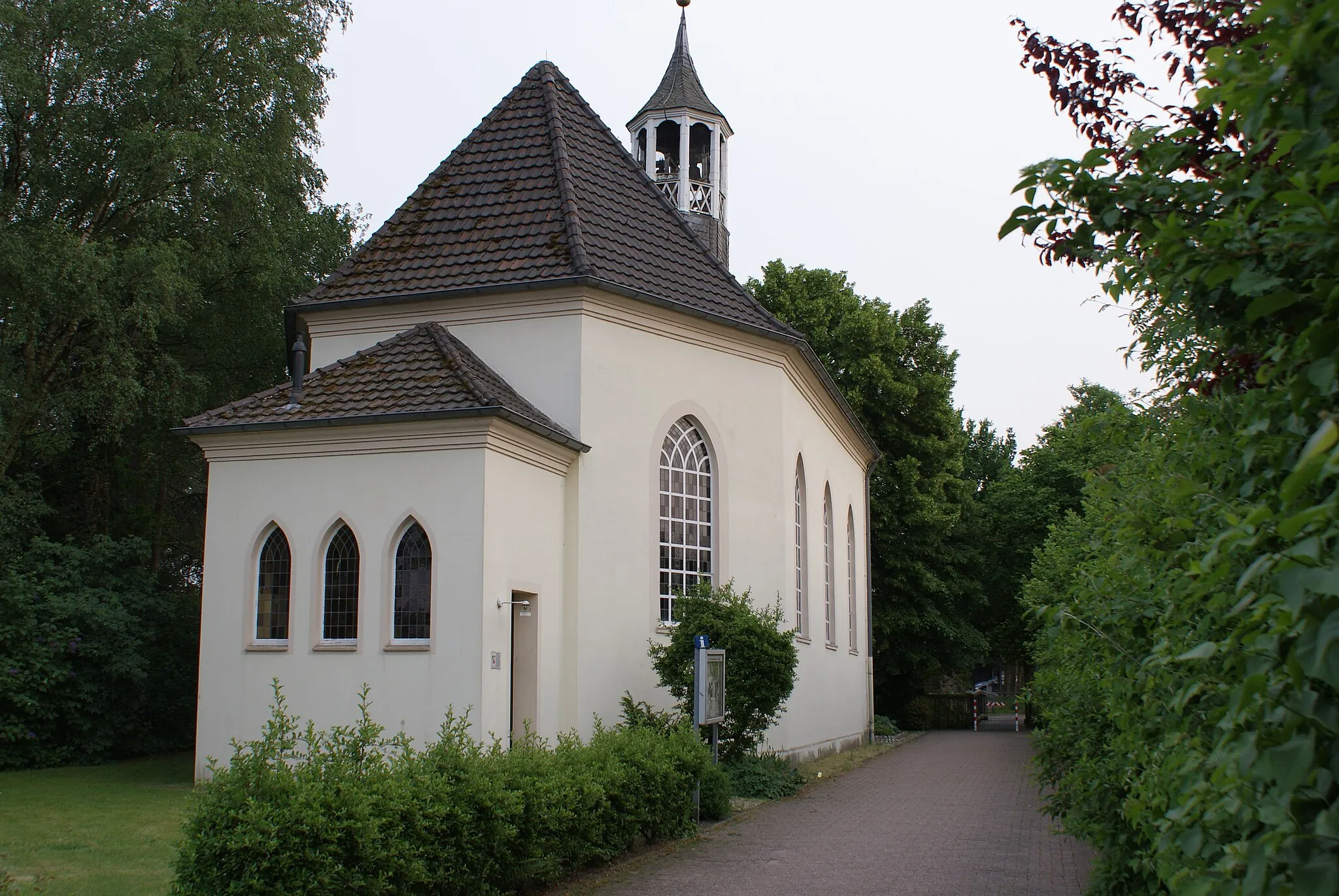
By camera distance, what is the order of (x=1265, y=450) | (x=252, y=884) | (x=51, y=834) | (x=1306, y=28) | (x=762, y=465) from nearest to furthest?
(x=1306, y=28)
(x=1265, y=450)
(x=252, y=884)
(x=51, y=834)
(x=762, y=465)

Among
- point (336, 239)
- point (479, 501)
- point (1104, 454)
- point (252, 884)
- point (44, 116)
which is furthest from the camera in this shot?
point (336, 239)

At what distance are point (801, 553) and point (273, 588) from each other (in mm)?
9915

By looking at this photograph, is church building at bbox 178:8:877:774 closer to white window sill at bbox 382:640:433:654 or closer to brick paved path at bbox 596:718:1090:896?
white window sill at bbox 382:640:433:654

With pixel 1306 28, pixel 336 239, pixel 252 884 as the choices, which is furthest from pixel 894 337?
pixel 1306 28

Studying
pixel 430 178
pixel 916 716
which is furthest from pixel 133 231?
pixel 916 716

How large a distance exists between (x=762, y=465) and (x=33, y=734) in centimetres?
1342

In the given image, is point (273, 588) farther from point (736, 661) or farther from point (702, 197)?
point (702, 197)

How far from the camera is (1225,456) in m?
4.07

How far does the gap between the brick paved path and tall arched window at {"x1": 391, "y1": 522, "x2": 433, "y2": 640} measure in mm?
4655

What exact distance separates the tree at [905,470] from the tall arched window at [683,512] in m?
18.4

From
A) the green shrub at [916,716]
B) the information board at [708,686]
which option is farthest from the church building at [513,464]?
the green shrub at [916,716]

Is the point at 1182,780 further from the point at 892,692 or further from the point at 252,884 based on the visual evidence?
the point at 892,692

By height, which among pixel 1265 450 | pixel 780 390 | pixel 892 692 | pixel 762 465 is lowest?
pixel 892 692

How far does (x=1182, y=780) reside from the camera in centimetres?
375
